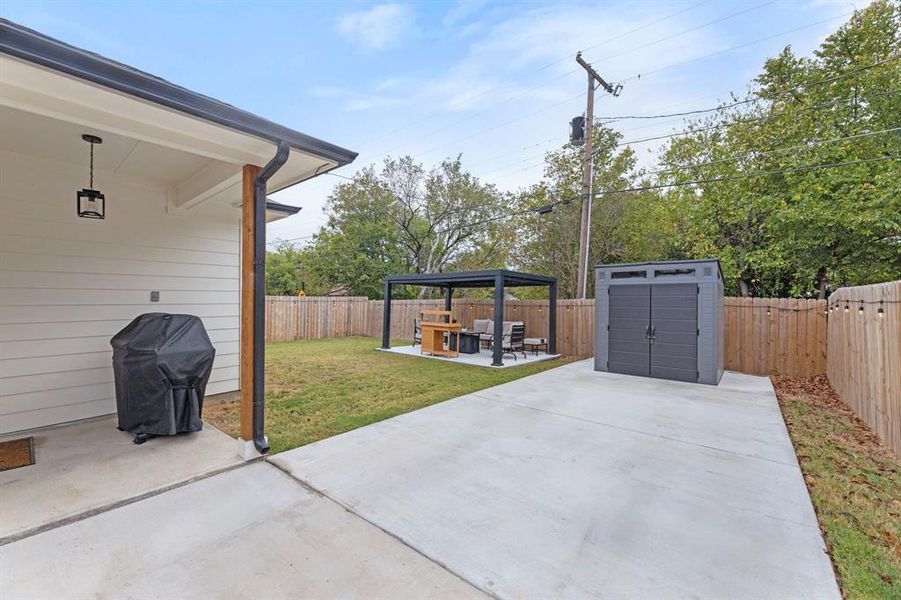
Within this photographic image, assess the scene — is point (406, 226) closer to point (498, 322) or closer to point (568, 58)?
point (568, 58)

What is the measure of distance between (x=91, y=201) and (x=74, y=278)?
3.05ft

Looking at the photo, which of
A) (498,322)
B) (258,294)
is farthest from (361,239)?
(258,294)

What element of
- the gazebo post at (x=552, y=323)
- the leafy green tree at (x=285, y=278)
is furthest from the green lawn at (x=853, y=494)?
the leafy green tree at (x=285, y=278)

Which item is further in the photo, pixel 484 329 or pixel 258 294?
pixel 484 329

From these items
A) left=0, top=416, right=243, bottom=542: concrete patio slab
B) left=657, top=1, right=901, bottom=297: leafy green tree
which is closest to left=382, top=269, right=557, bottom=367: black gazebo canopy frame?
left=657, top=1, right=901, bottom=297: leafy green tree

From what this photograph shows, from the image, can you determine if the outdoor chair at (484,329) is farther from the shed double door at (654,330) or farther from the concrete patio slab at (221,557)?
the concrete patio slab at (221,557)

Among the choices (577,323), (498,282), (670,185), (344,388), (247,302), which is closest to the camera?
(247,302)

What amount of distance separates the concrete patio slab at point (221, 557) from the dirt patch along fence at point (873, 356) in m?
4.41

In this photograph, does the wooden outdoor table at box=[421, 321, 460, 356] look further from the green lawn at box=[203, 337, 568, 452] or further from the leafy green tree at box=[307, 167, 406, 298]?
the leafy green tree at box=[307, 167, 406, 298]

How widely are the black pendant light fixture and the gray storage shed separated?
24.1 feet

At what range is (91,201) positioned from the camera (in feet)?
11.5

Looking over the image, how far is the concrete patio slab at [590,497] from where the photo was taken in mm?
1910

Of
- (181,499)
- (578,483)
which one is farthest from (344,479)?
(578,483)

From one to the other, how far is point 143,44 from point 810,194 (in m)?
16.0
